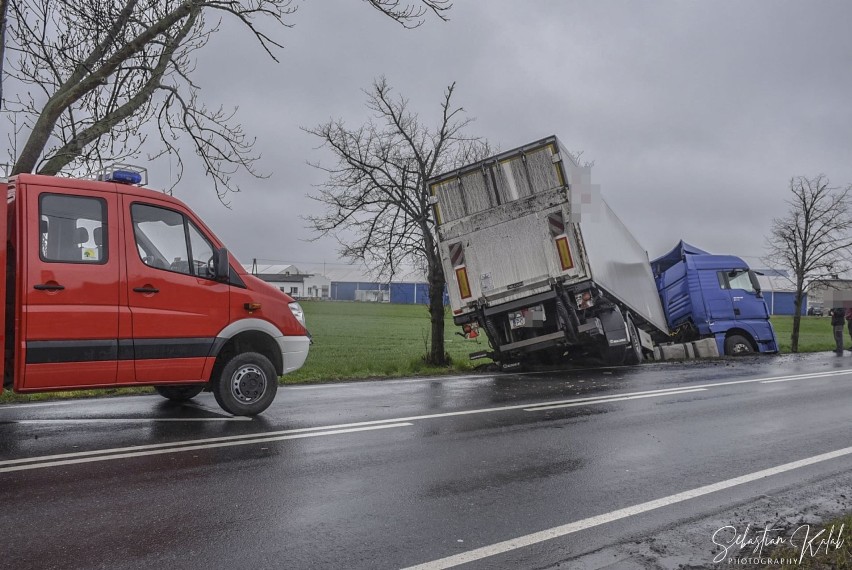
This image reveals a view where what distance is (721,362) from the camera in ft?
54.6

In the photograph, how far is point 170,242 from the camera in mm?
6934

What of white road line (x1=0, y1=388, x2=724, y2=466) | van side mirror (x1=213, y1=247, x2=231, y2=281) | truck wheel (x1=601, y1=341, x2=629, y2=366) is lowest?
white road line (x1=0, y1=388, x2=724, y2=466)

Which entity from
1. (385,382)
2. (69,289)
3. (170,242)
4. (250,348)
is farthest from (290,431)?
(385,382)

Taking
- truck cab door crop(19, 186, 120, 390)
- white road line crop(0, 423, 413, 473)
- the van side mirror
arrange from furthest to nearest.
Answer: the van side mirror
truck cab door crop(19, 186, 120, 390)
white road line crop(0, 423, 413, 473)

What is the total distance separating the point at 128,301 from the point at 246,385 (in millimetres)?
1584

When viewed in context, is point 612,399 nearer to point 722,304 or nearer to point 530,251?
point 530,251

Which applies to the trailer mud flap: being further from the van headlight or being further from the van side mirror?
the van side mirror

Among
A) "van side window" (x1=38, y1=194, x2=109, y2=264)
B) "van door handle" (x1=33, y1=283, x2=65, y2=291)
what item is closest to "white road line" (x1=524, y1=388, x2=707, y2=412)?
"van side window" (x1=38, y1=194, x2=109, y2=264)

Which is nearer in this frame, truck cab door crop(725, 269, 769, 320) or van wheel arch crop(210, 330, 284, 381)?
van wheel arch crop(210, 330, 284, 381)

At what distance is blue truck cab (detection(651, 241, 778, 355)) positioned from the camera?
18.5 metres

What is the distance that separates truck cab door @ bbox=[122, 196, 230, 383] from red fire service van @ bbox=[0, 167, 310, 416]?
10 millimetres

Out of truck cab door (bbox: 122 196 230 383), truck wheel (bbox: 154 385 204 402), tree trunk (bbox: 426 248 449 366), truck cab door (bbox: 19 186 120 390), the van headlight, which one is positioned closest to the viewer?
truck cab door (bbox: 19 186 120 390)

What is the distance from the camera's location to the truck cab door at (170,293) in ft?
21.5

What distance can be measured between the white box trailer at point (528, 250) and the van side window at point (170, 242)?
6419 millimetres
